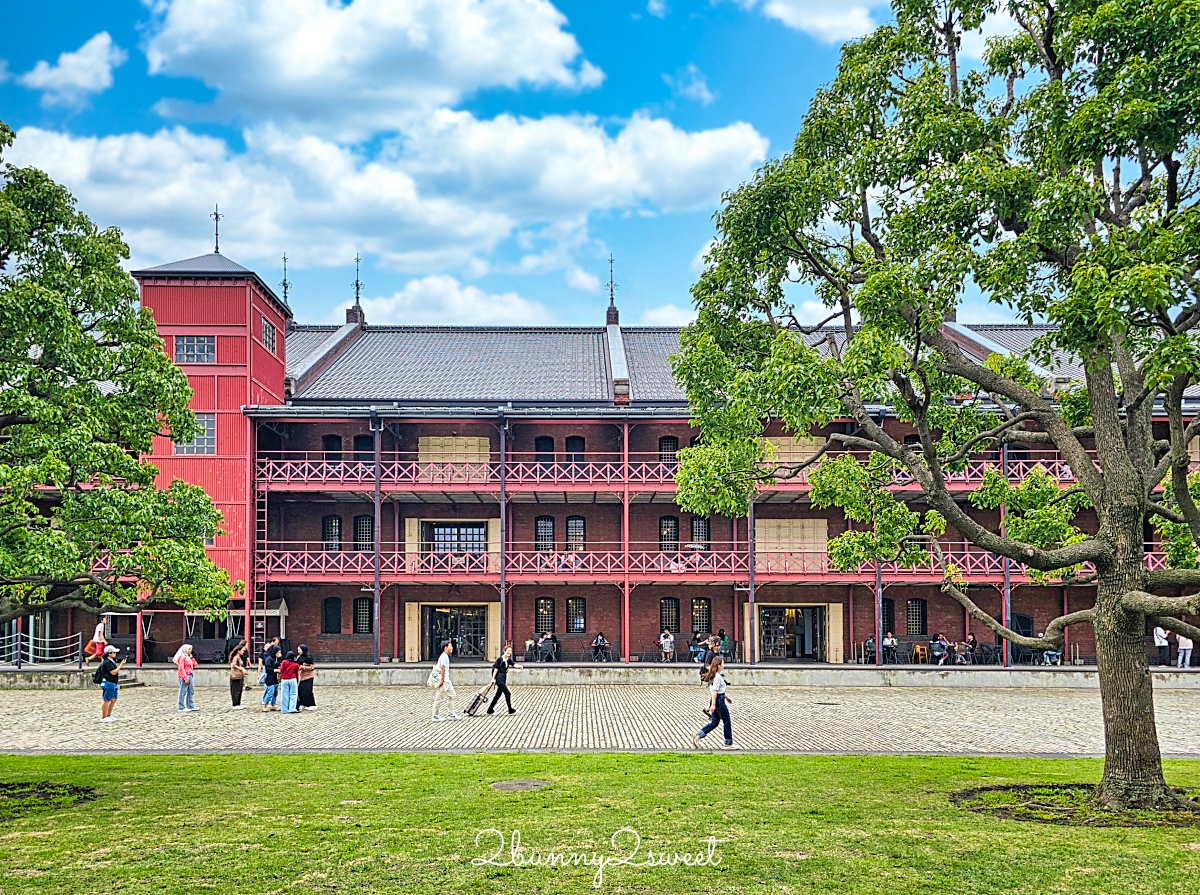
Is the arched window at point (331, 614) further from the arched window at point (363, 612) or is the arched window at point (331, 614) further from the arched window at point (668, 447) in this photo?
the arched window at point (668, 447)

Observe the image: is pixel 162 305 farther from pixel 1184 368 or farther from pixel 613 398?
pixel 1184 368

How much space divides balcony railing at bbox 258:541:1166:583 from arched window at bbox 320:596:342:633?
142cm

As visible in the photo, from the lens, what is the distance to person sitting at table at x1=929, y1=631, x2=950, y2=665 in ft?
92.9

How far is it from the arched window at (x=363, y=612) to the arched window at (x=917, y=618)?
1586 cm

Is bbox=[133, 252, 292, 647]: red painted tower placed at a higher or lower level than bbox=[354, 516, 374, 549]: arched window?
higher

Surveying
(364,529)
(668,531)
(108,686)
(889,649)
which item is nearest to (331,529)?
(364,529)

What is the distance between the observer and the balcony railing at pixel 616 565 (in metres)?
28.7

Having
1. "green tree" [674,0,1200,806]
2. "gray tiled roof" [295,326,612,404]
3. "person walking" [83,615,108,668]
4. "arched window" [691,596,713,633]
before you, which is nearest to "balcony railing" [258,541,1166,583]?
"arched window" [691,596,713,633]

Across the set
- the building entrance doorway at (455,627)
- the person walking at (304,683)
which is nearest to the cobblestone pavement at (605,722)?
the person walking at (304,683)

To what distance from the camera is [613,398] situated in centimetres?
3294

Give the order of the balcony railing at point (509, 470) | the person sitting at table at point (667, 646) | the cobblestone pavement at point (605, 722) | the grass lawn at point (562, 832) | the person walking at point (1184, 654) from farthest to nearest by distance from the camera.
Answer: the person sitting at table at point (667, 646) → the balcony railing at point (509, 470) → the person walking at point (1184, 654) → the cobblestone pavement at point (605, 722) → the grass lawn at point (562, 832)

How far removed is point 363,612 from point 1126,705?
25046 mm

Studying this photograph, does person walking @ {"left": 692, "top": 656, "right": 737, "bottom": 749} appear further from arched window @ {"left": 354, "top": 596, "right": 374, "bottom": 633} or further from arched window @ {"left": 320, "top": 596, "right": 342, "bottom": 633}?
arched window @ {"left": 320, "top": 596, "right": 342, "bottom": 633}

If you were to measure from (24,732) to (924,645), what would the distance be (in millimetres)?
22770
